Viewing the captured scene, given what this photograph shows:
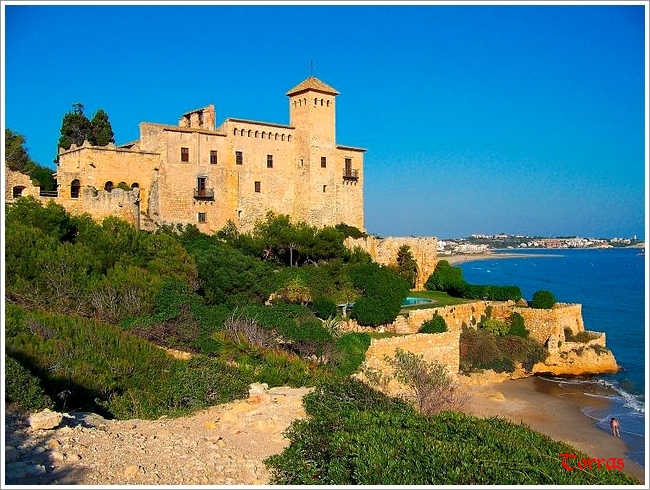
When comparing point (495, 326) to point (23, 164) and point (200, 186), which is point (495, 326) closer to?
point (200, 186)

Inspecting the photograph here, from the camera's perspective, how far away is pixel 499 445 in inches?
369

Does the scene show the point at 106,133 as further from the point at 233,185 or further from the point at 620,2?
the point at 620,2

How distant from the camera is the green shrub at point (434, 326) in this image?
26266mm

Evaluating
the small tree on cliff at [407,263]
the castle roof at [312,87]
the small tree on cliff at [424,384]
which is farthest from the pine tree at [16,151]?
the small tree on cliff at [424,384]

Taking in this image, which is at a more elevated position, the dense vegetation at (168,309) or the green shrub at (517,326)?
the dense vegetation at (168,309)

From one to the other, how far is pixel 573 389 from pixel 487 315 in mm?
5449

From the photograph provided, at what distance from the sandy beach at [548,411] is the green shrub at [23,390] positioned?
40.5 feet

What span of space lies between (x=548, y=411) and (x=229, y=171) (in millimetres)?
18795

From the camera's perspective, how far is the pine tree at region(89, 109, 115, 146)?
127 feet

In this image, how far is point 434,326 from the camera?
86.5 feet

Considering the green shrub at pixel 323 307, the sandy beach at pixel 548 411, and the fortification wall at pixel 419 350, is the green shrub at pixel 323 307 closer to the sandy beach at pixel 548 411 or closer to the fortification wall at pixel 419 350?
the fortification wall at pixel 419 350

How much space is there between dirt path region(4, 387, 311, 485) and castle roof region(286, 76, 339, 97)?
78.2ft

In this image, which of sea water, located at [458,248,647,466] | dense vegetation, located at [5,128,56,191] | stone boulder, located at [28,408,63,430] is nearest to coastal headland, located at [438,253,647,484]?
sea water, located at [458,248,647,466]

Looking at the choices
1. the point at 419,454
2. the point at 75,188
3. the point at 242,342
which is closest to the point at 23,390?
the point at 419,454
